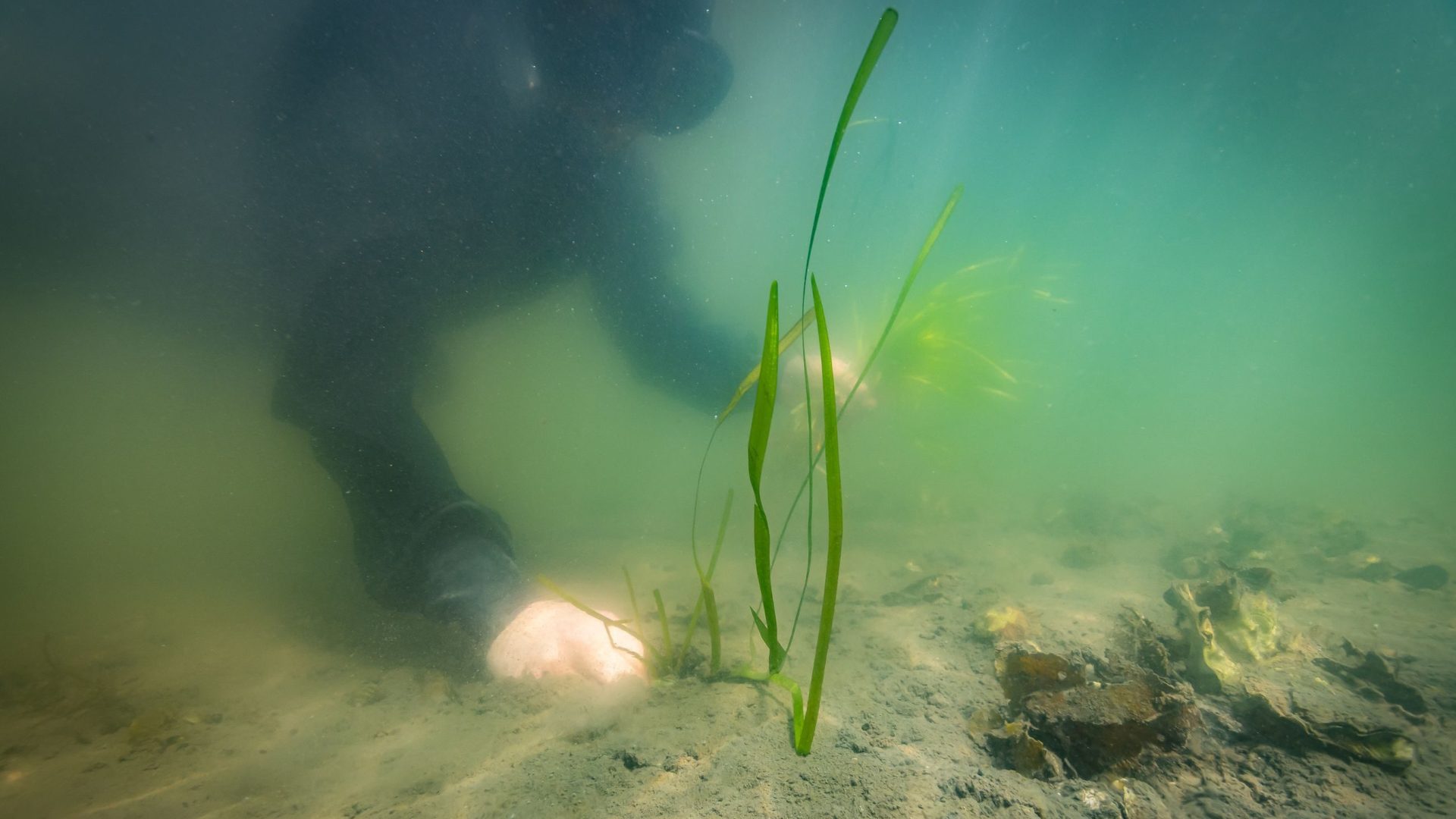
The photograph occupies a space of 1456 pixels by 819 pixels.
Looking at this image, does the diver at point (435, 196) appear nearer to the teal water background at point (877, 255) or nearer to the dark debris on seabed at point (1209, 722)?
the teal water background at point (877, 255)

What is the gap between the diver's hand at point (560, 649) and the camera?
8.57 ft

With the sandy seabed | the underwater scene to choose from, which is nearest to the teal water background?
the underwater scene

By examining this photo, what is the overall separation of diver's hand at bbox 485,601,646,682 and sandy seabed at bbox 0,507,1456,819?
0.29 ft

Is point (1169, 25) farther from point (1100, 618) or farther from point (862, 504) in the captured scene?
point (1100, 618)

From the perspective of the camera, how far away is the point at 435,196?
14.0 feet

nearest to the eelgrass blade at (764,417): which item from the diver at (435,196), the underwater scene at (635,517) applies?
the underwater scene at (635,517)

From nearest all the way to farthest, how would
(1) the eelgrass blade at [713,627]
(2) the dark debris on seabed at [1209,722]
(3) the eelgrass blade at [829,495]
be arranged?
(3) the eelgrass blade at [829,495], (2) the dark debris on seabed at [1209,722], (1) the eelgrass blade at [713,627]

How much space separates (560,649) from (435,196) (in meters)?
4.02

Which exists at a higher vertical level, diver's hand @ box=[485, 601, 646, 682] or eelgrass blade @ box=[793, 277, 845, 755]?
eelgrass blade @ box=[793, 277, 845, 755]

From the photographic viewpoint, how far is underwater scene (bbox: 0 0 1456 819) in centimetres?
176

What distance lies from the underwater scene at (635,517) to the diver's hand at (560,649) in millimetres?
23

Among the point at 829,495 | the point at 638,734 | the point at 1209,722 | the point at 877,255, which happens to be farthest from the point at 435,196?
the point at 877,255

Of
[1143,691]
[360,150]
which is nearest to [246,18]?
[360,150]

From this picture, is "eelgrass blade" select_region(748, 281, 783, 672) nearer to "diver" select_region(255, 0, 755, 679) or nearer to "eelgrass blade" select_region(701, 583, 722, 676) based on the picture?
"eelgrass blade" select_region(701, 583, 722, 676)
